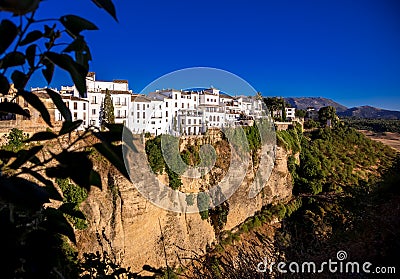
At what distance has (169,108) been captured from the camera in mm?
14406

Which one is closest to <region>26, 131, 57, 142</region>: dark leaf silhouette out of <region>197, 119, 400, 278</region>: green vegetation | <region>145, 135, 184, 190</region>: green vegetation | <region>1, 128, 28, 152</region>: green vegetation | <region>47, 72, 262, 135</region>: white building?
<region>197, 119, 400, 278</region>: green vegetation

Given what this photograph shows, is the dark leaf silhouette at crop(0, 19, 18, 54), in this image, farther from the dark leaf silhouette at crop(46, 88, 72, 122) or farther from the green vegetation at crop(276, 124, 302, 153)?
the green vegetation at crop(276, 124, 302, 153)

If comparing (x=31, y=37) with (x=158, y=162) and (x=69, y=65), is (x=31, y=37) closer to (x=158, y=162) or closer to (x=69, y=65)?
(x=69, y=65)

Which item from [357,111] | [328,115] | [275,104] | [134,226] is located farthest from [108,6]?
[357,111]

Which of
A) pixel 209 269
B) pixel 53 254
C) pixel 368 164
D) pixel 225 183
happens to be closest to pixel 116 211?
pixel 225 183

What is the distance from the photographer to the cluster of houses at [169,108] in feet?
41.6

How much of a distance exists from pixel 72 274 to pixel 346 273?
1.76 m

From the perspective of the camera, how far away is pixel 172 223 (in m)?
8.58

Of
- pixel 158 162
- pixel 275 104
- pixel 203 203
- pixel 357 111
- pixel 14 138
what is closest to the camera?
pixel 14 138

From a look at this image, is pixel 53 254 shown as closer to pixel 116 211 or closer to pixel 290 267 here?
pixel 290 267

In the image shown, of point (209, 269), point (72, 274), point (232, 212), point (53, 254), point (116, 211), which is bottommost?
point (232, 212)

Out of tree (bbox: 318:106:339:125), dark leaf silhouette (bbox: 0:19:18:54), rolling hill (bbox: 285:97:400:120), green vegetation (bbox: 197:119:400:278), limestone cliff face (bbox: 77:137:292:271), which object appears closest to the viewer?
dark leaf silhouette (bbox: 0:19:18:54)

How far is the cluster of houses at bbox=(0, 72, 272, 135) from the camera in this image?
12.7 metres

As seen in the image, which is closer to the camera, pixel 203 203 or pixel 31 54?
pixel 31 54
